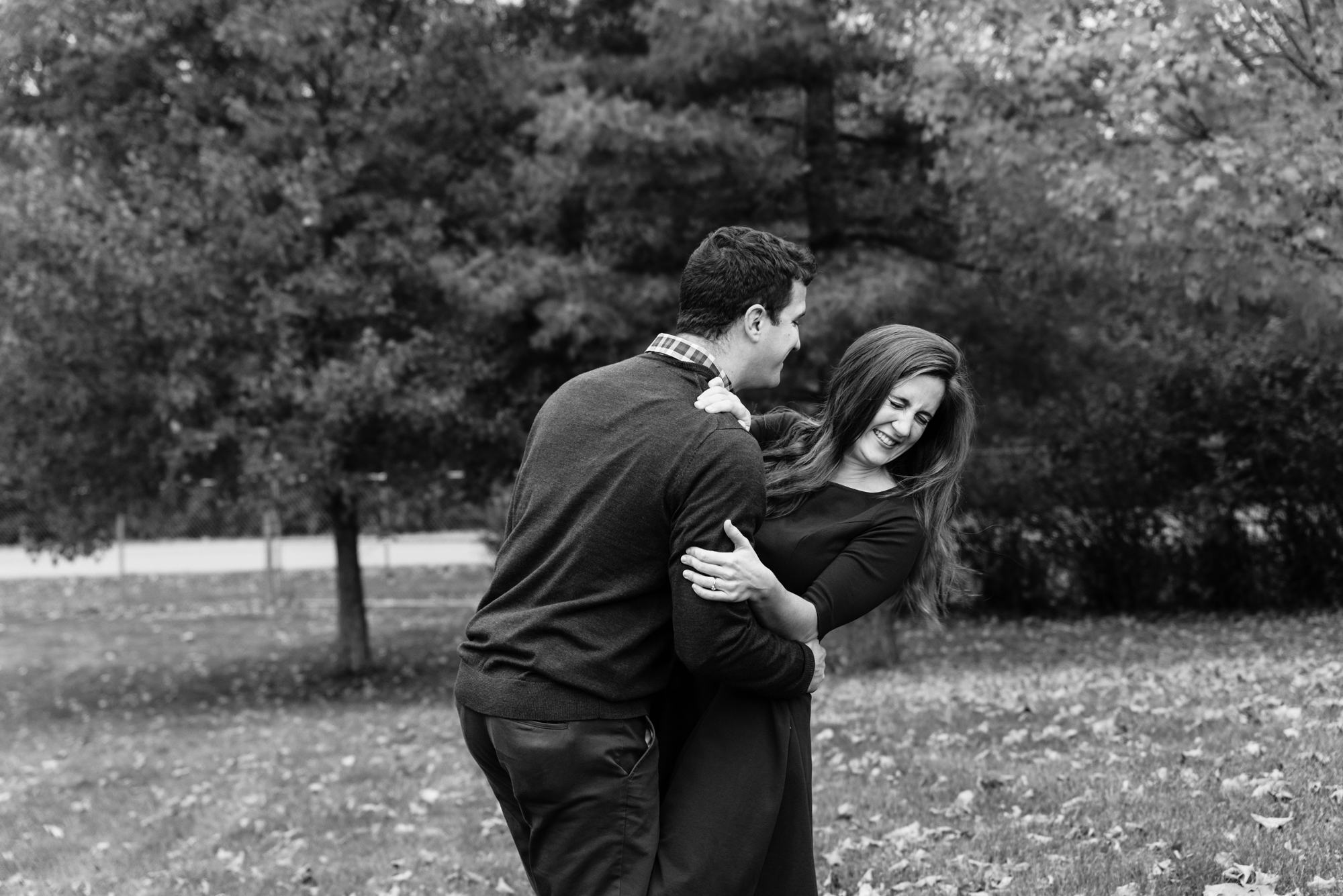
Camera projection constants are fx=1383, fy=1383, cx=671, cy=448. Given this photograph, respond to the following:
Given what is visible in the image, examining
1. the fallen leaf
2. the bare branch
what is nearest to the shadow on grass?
the bare branch

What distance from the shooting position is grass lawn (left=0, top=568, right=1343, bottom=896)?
516cm

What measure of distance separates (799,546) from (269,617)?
18.3 meters

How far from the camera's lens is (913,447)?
12.0 ft

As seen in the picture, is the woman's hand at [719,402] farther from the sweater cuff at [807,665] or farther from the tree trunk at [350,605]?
the tree trunk at [350,605]

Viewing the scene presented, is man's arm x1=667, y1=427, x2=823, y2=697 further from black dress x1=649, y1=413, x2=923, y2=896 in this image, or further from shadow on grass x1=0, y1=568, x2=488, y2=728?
shadow on grass x1=0, y1=568, x2=488, y2=728

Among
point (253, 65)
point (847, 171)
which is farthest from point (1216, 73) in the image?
point (253, 65)

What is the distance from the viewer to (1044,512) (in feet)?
54.1

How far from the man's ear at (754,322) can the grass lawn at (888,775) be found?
2550 mm

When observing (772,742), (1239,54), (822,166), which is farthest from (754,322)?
(822,166)

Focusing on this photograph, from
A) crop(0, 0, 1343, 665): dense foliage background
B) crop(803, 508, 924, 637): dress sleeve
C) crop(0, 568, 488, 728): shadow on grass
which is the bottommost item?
crop(0, 568, 488, 728): shadow on grass

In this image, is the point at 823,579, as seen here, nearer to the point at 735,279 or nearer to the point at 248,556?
the point at 735,279

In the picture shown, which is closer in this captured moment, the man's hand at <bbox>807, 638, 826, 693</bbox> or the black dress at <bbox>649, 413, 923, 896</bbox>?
the black dress at <bbox>649, 413, 923, 896</bbox>

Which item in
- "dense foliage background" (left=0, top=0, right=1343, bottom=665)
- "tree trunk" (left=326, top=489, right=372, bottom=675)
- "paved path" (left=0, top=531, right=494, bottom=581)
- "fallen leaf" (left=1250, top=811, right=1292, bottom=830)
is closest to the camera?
"fallen leaf" (left=1250, top=811, right=1292, bottom=830)

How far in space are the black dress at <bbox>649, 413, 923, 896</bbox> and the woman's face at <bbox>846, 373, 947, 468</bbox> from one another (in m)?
0.11
